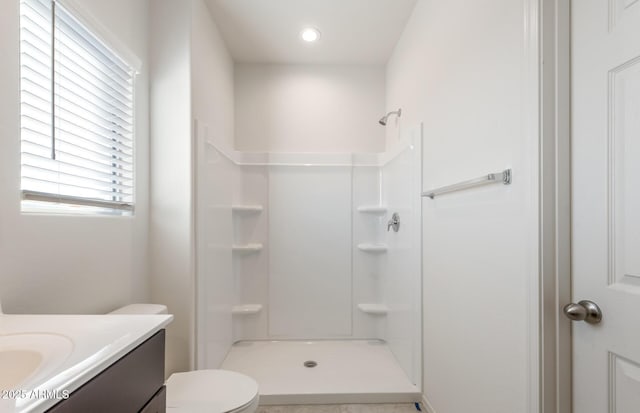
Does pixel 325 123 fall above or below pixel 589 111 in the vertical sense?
above

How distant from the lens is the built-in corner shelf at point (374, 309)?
8.62 feet

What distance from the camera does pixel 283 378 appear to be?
2113mm

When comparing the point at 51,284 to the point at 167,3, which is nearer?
the point at 51,284

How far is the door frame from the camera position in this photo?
92 centimetres

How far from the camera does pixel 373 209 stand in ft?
8.85

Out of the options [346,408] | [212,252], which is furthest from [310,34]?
[346,408]

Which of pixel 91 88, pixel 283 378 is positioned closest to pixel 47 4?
pixel 91 88

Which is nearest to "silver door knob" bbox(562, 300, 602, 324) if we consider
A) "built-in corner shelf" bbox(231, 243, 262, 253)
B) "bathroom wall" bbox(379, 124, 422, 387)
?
"bathroom wall" bbox(379, 124, 422, 387)

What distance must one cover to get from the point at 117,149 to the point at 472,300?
1706 millimetres

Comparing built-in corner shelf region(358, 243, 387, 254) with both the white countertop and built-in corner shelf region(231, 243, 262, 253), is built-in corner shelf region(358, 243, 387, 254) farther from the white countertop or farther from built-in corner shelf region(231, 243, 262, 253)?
the white countertop

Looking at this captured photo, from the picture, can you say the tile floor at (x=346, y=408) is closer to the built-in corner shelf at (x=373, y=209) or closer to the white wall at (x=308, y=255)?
the white wall at (x=308, y=255)

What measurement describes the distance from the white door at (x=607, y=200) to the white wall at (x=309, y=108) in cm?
200

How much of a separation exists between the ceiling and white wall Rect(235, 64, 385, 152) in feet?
0.33

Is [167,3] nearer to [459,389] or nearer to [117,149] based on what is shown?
[117,149]
